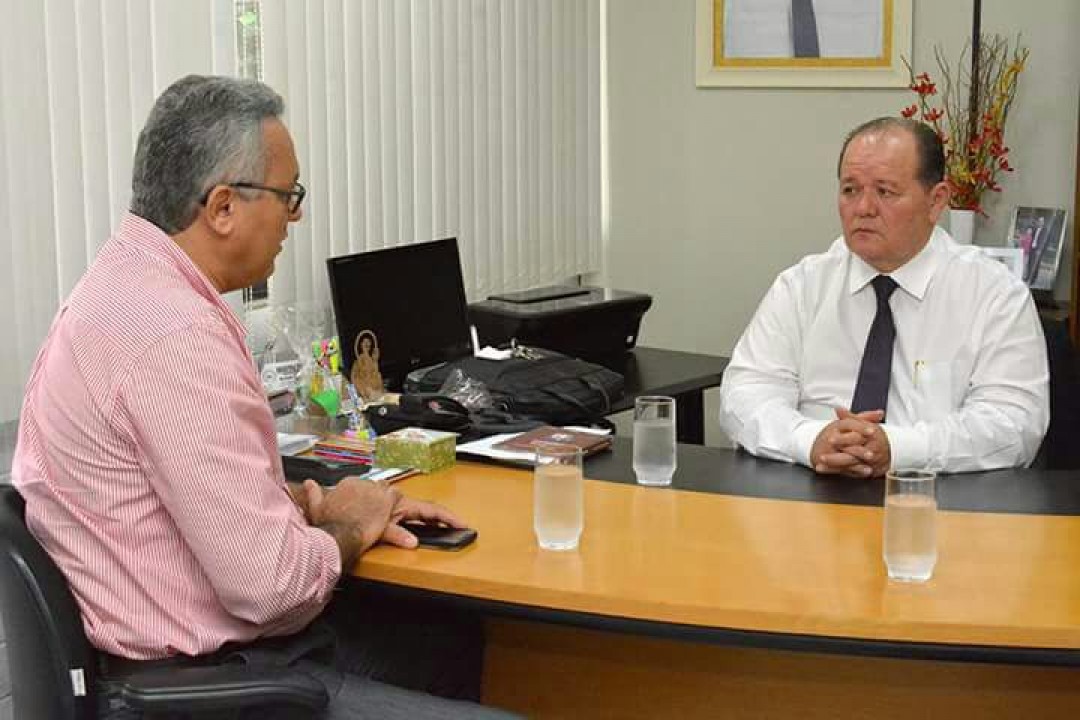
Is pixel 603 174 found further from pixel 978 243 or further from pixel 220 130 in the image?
pixel 220 130

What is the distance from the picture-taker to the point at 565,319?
412 cm

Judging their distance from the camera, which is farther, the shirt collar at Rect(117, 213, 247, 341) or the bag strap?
the bag strap

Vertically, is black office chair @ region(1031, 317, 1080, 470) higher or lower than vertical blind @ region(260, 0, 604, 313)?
lower

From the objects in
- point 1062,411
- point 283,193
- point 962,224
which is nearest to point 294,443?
point 283,193

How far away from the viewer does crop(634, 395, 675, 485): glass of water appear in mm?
2559

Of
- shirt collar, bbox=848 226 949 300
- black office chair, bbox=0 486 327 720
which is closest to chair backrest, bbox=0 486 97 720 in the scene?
black office chair, bbox=0 486 327 720

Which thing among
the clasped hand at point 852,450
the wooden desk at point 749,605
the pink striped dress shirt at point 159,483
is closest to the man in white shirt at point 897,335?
the clasped hand at point 852,450

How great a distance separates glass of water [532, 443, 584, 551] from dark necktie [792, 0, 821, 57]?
301 centimetres

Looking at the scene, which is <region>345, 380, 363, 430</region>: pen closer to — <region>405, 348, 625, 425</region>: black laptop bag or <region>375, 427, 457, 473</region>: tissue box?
<region>405, 348, 625, 425</region>: black laptop bag

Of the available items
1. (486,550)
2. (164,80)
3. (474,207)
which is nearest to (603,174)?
(474,207)

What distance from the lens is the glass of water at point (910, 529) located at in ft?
6.70

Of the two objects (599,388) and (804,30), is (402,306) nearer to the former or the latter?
(599,388)

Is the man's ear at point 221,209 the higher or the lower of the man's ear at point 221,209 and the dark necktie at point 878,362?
the higher

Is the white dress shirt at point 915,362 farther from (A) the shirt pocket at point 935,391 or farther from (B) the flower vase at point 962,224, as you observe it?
(B) the flower vase at point 962,224
